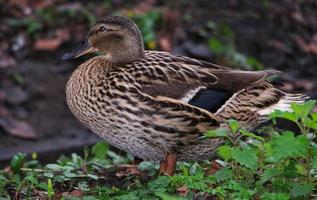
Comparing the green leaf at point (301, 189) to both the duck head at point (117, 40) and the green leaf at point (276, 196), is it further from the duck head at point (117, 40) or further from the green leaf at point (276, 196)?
the duck head at point (117, 40)

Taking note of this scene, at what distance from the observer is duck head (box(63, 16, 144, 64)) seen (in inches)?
243

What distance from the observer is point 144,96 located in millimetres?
5762

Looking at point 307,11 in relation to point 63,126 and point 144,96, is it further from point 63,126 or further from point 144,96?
point 144,96

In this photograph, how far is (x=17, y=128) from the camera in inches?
351

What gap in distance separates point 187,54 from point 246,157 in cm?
543

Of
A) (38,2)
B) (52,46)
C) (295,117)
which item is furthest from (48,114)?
(295,117)

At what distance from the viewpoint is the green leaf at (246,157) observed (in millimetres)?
4863

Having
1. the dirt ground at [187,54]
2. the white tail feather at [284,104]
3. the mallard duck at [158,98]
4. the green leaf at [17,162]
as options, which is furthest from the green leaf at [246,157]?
the dirt ground at [187,54]

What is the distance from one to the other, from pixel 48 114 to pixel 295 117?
4.98 m

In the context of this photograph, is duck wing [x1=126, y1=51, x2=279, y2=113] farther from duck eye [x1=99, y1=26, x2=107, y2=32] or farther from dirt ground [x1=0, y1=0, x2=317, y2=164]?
dirt ground [x1=0, y1=0, x2=317, y2=164]

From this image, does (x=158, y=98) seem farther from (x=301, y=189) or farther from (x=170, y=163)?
(x=301, y=189)

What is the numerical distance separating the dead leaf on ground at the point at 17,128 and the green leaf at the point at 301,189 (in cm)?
460

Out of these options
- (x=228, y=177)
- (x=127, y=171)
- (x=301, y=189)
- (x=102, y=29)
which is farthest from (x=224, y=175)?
(x=102, y=29)

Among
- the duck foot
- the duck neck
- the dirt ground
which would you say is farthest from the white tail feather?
the dirt ground
